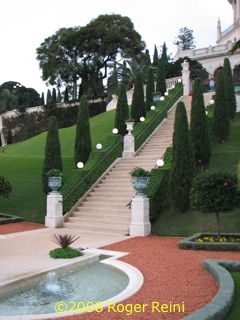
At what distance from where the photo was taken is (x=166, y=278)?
8.48 metres

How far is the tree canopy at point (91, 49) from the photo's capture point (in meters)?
56.7

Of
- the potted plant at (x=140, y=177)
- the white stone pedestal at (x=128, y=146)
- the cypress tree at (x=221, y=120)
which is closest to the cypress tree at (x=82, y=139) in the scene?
the white stone pedestal at (x=128, y=146)

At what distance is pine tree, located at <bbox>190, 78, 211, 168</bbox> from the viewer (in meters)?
18.9

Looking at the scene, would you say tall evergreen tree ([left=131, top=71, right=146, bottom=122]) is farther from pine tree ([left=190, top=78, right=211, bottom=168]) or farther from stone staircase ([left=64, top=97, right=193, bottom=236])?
pine tree ([left=190, top=78, right=211, bottom=168])

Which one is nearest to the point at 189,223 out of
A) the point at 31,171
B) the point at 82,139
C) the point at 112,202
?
the point at 112,202

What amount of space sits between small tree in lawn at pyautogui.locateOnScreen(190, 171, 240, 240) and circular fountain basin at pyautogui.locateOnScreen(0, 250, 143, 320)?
343 centimetres

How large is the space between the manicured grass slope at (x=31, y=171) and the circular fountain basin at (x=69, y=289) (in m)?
8.76

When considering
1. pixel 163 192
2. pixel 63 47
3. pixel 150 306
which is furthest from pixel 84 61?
pixel 150 306

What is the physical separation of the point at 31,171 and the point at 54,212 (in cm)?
806

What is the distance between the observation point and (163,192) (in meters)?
16.5

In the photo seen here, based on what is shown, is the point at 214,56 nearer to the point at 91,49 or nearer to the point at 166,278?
the point at 91,49

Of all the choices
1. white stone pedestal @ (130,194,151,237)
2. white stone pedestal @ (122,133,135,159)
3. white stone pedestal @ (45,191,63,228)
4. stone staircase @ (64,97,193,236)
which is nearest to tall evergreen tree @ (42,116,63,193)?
stone staircase @ (64,97,193,236)

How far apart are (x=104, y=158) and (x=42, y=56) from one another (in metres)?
44.6

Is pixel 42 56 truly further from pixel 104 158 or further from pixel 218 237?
pixel 218 237
